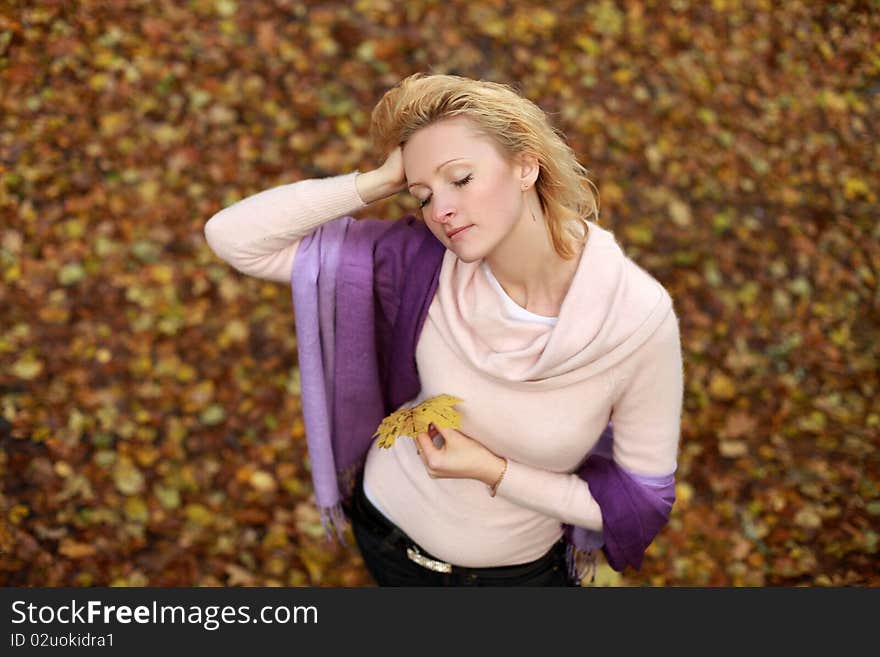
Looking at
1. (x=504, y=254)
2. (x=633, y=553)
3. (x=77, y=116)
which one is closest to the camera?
(x=504, y=254)

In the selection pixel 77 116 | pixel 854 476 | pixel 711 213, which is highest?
pixel 77 116

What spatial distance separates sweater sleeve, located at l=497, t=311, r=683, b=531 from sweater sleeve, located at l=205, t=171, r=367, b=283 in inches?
27.6

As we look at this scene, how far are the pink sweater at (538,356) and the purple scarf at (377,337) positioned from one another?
0.04 metres

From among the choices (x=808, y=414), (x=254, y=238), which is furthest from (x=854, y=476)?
(x=254, y=238)

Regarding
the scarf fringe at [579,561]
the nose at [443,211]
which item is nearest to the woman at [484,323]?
the nose at [443,211]

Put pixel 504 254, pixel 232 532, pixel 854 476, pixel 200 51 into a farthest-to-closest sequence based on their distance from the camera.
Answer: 1. pixel 200 51
2. pixel 854 476
3. pixel 232 532
4. pixel 504 254

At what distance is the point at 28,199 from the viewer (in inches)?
144

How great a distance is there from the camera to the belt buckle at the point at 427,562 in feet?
6.26

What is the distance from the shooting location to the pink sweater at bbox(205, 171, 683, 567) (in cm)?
154

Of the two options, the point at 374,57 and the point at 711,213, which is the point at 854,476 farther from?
the point at 374,57

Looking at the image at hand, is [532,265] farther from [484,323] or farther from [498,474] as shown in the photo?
[498,474]

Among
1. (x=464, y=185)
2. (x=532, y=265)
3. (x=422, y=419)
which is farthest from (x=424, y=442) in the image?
(x=464, y=185)

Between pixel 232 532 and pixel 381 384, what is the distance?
1.70 m

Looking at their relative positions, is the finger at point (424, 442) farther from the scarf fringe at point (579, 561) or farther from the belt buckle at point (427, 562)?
the scarf fringe at point (579, 561)
